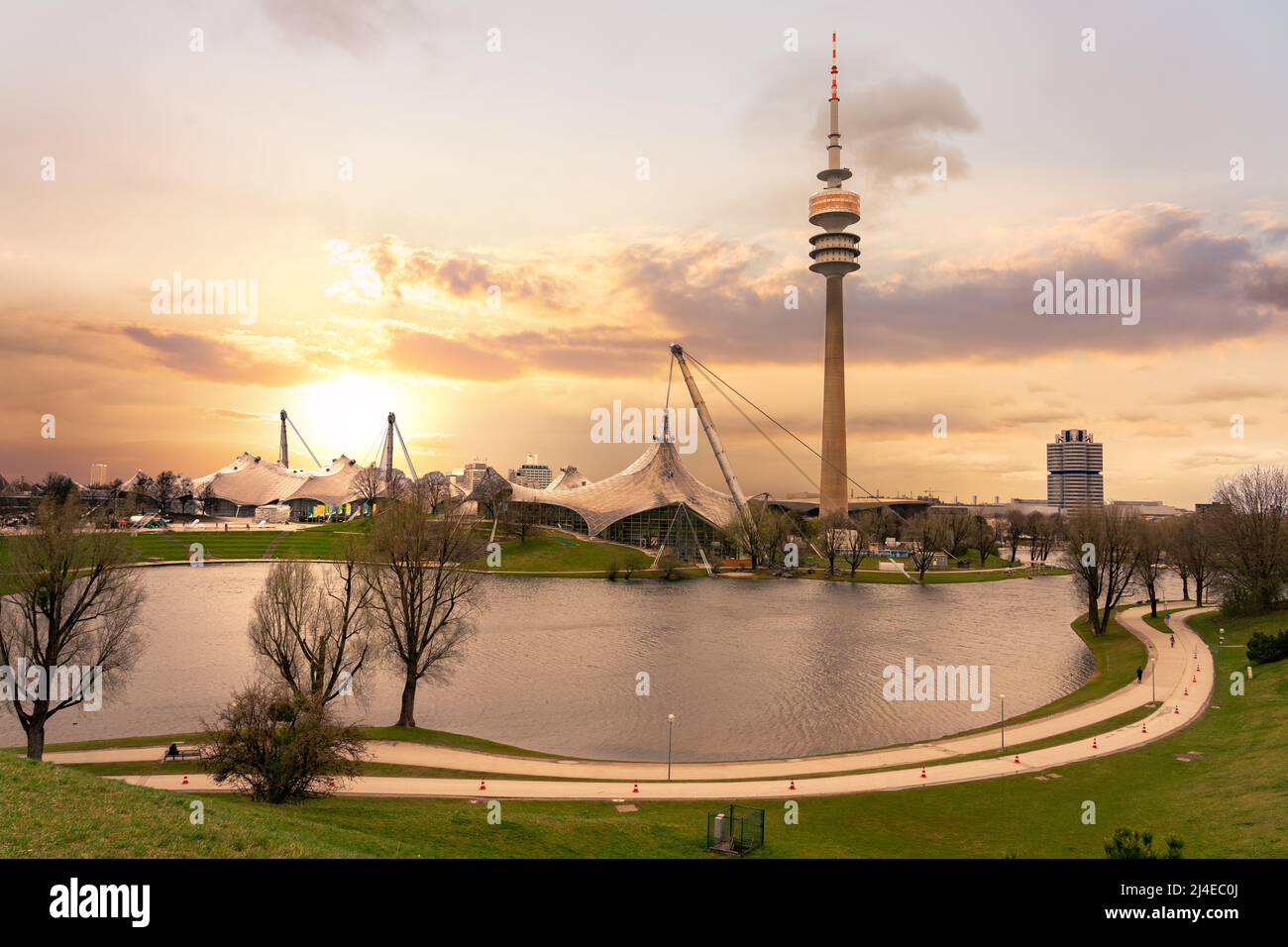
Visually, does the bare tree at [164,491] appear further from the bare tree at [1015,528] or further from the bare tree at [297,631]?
the bare tree at [1015,528]

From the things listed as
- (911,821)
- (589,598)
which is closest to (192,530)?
(589,598)

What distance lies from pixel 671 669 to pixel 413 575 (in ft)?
55.9

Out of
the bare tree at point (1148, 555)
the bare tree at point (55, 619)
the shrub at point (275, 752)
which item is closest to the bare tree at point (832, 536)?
the bare tree at point (1148, 555)

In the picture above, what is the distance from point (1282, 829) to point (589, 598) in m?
59.4

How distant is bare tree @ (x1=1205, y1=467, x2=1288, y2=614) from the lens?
54.1 meters

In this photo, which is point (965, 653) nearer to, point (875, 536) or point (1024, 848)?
point (1024, 848)

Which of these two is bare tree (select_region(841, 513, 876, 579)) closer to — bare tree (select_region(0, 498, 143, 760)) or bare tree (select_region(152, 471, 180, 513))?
bare tree (select_region(0, 498, 143, 760))

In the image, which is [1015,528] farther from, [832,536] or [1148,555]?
[1148,555]

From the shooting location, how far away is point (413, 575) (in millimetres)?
34344

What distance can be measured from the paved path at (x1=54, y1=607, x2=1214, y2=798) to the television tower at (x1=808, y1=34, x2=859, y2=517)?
347 ft

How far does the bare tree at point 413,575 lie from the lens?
34.0 m

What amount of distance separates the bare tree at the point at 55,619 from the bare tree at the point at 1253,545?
66756mm

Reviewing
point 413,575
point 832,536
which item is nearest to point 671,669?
point 413,575
